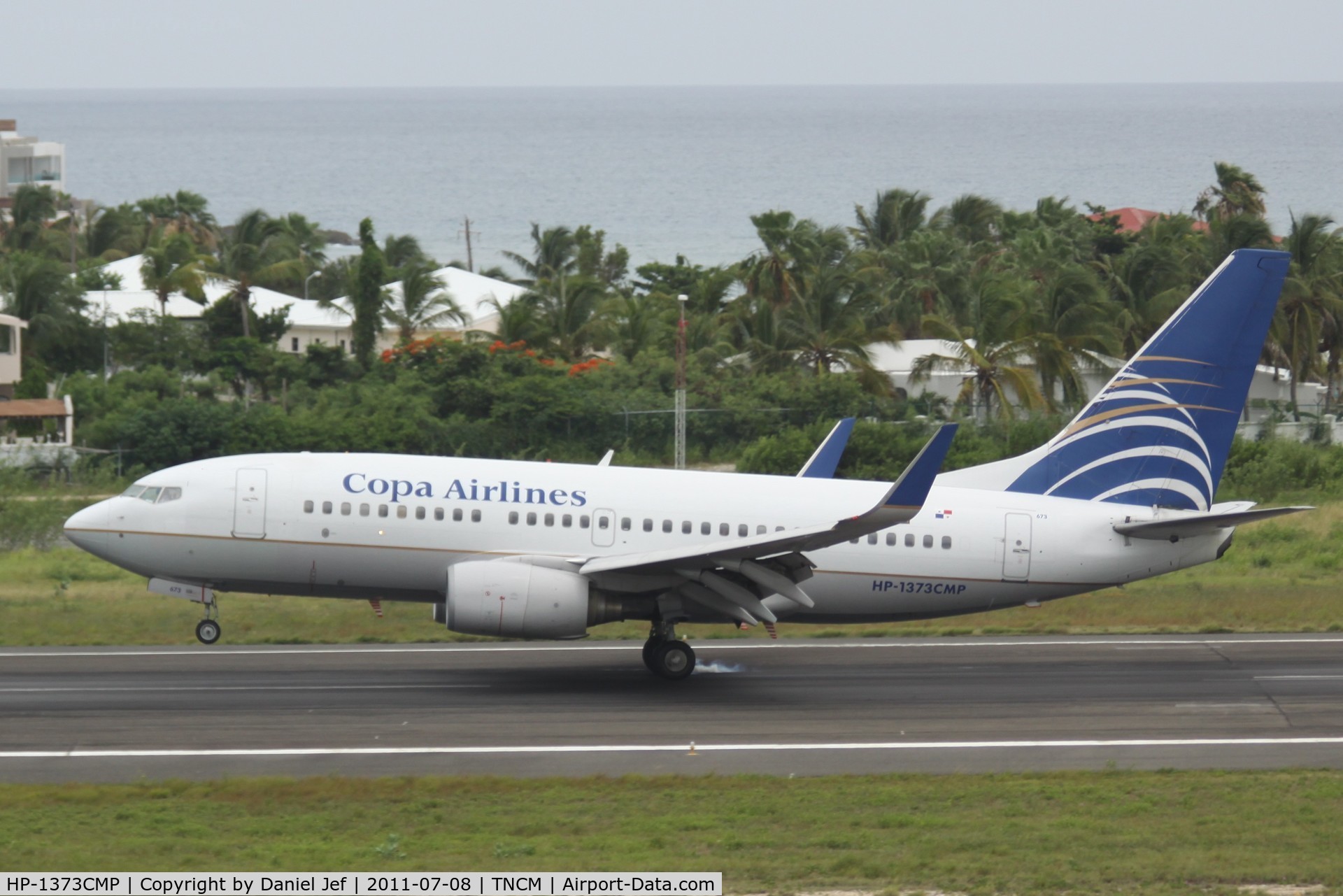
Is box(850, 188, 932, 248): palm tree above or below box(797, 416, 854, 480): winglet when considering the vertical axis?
above

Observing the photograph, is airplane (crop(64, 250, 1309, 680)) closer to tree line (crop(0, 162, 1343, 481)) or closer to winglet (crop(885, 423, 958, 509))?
winglet (crop(885, 423, 958, 509))

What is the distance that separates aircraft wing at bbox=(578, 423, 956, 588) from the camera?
21922 mm

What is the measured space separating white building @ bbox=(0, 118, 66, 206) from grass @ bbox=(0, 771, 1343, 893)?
Answer: 136 meters

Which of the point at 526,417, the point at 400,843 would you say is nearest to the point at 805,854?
the point at 400,843

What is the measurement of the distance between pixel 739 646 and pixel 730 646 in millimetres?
179

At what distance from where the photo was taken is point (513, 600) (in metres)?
23.6

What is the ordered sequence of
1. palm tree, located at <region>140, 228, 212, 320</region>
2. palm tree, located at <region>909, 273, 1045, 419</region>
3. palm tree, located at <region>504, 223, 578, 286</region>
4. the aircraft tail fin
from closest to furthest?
the aircraft tail fin, palm tree, located at <region>909, 273, 1045, 419</region>, palm tree, located at <region>140, 228, 212, 320</region>, palm tree, located at <region>504, 223, 578, 286</region>

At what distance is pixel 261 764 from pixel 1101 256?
69856 mm

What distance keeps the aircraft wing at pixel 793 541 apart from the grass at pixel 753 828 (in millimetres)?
4164

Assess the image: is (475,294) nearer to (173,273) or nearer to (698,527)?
(173,273)

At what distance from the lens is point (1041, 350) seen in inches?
2248

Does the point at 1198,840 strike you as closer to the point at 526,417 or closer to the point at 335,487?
the point at 335,487

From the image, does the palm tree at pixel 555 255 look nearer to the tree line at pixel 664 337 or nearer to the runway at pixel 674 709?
the tree line at pixel 664 337

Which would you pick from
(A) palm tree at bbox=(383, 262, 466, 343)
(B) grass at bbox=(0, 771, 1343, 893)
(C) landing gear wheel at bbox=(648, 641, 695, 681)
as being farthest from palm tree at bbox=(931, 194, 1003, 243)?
(B) grass at bbox=(0, 771, 1343, 893)
